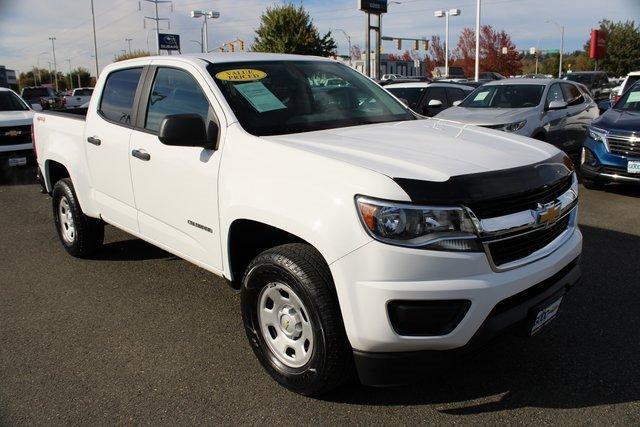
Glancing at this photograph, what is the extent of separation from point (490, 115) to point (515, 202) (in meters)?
6.57

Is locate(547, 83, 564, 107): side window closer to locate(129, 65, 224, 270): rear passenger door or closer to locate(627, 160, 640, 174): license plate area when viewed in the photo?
locate(627, 160, 640, 174): license plate area

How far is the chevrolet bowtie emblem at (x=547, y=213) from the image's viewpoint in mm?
2834

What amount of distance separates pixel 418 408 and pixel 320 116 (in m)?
1.91

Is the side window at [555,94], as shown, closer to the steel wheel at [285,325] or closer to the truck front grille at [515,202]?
the truck front grille at [515,202]

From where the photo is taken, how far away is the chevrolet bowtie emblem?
2.83m

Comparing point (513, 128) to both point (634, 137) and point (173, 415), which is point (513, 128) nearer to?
point (634, 137)

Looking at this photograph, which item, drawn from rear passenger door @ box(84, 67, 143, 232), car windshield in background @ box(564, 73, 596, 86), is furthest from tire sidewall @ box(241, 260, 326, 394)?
car windshield in background @ box(564, 73, 596, 86)

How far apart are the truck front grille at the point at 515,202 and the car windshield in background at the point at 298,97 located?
1.35 meters

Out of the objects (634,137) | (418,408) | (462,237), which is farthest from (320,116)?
(634,137)

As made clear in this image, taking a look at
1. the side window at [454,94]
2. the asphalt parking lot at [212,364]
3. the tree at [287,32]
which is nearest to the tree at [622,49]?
the tree at [287,32]

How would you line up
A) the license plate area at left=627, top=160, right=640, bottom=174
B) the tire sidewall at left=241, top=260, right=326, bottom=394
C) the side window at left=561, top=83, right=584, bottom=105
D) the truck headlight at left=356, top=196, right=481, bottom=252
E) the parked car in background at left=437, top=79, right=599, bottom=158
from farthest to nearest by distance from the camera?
1. the side window at left=561, top=83, right=584, bottom=105
2. the parked car in background at left=437, top=79, right=599, bottom=158
3. the license plate area at left=627, top=160, right=640, bottom=174
4. the tire sidewall at left=241, top=260, right=326, bottom=394
5. the truck headlight at left=356, top=196, right=481, bottom=252

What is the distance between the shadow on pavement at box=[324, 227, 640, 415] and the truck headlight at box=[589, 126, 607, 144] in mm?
4230

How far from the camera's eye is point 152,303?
14.5 feet

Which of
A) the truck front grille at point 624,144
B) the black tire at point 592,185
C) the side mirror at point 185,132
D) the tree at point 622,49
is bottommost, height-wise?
the black tire at point 592,185
